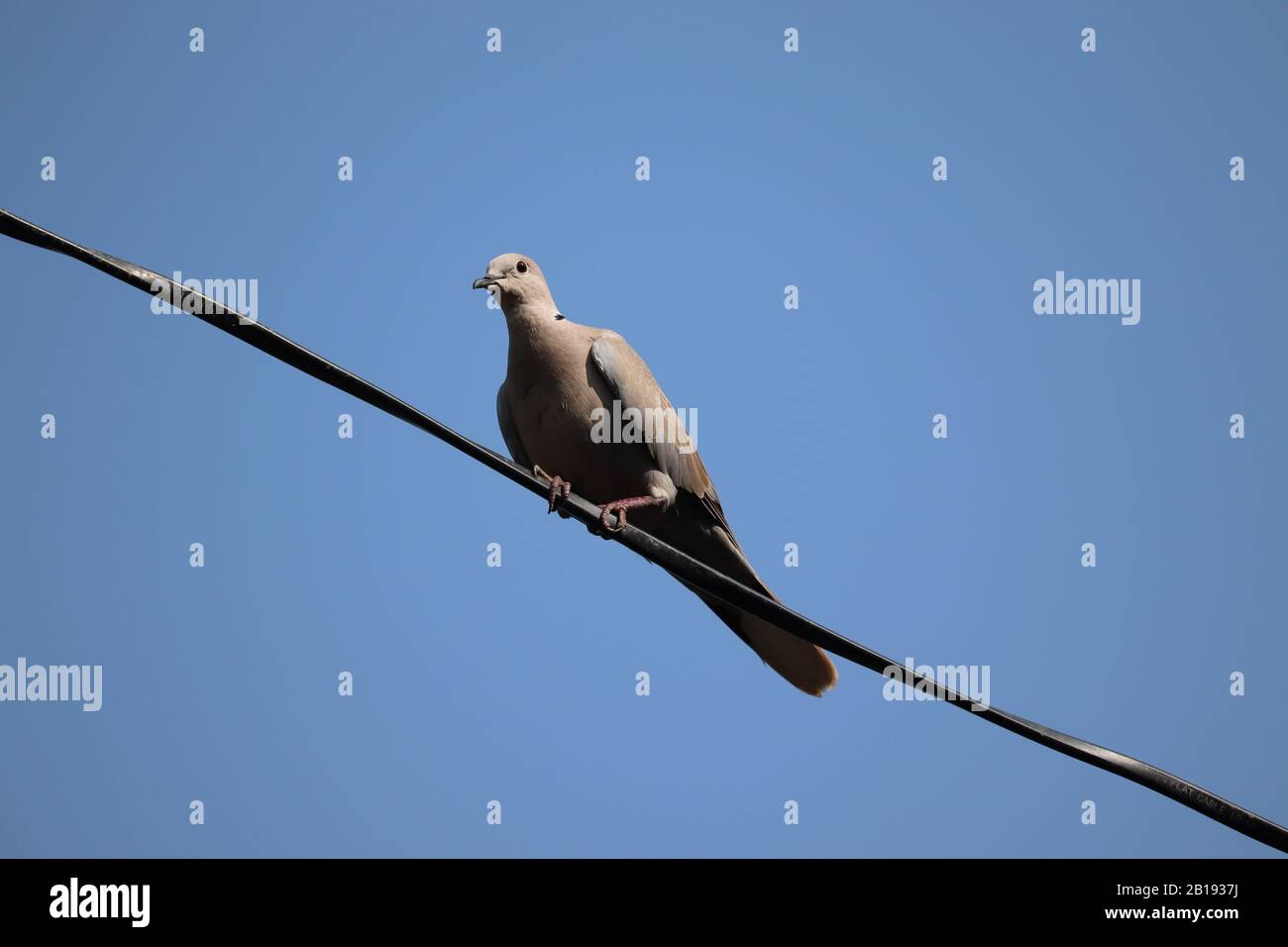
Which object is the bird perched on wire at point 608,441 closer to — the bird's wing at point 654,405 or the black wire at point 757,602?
the bird's wing at point 654,405

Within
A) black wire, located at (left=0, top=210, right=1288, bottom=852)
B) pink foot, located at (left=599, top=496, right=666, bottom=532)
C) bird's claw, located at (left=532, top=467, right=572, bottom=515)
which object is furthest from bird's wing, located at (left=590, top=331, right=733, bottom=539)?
black wire, located at (left=0, top=210, right=1288, bottom=852)

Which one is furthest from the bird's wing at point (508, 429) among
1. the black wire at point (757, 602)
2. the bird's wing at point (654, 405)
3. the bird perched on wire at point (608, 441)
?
the black wire at point (757, 602)

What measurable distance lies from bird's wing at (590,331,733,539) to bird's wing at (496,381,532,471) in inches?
22.6

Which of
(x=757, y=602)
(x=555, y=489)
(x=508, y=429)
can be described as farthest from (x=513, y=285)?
(x=757, y=602)

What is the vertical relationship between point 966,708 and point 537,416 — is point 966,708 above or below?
below

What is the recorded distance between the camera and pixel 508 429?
6.49 meters

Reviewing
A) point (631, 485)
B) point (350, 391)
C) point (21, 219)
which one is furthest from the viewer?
point (631, 485)

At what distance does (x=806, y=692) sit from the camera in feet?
20.8

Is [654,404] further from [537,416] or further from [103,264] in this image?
[103,264]

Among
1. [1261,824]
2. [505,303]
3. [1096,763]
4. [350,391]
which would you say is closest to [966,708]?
[1096,763]

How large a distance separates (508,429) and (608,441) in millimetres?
707

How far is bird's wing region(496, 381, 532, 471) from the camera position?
21.1 ft

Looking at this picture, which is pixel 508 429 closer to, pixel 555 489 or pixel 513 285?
pixel 513 285

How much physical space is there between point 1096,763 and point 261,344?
277 cm
